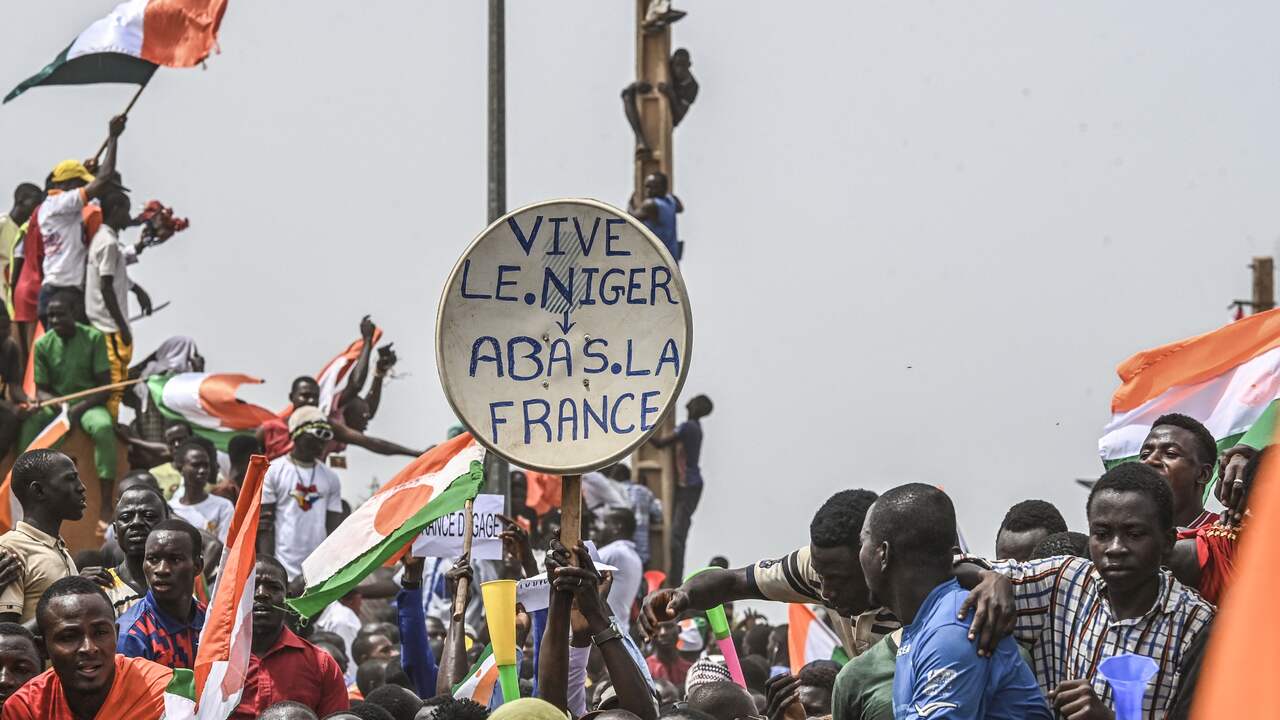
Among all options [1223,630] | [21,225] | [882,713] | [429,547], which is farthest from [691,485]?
[1223,630]

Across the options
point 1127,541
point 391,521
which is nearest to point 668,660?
point 391,521

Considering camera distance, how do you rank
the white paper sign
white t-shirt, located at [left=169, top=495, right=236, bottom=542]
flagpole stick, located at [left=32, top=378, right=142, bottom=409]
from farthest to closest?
flagpole stick, located at [left=32, top=378, right=142, bottom=409], white t-shirt, located at [left=169, top=495, right=236, bottom=542], the white paper sign

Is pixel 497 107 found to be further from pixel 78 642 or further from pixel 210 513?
pixel 78 642

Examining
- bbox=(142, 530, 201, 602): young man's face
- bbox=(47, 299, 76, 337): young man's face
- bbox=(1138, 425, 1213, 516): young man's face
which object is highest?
bbox=(47, 299, 76, 337): young man's face

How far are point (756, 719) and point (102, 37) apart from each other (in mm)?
9505

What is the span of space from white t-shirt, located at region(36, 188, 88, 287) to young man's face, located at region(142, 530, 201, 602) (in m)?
6.66

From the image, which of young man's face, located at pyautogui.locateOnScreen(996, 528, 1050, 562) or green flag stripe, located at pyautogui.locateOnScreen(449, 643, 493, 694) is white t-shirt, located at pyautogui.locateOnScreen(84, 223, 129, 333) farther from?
young man's face, located at pyautogui.locateOnScreen(996, 528, 1050, 562)

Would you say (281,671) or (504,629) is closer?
(504,629)

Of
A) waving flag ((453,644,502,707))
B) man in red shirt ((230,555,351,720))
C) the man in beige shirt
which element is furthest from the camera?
the man in beige shirt

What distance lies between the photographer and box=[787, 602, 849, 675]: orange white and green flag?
9.44 m

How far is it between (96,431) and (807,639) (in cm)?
569

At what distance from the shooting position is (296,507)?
1169cm

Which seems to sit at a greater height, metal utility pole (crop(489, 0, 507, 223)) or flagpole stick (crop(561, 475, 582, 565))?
metal utility pole (crop(489, 0, 507, 223))

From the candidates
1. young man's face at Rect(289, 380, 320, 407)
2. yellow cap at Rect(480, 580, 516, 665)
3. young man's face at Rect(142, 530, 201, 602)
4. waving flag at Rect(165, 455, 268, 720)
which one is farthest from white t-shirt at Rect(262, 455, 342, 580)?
yellow cap at Rect(480, 580, 516, 665)
